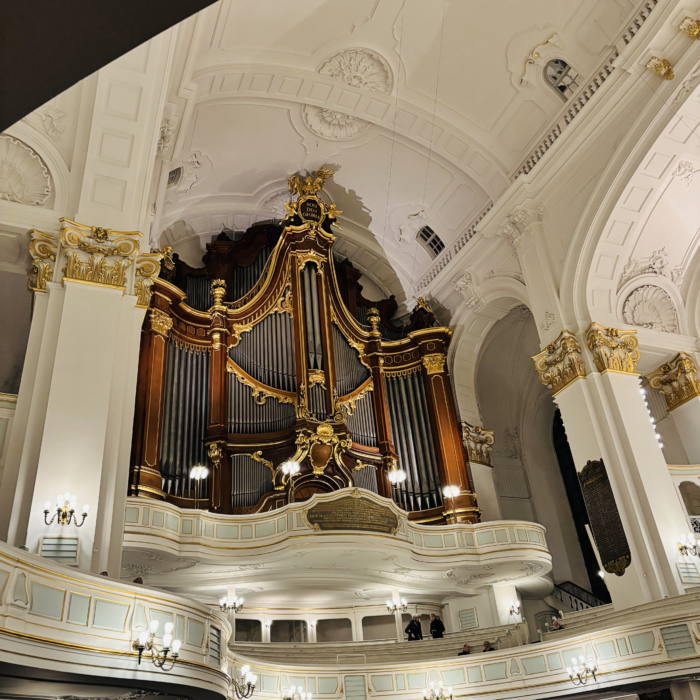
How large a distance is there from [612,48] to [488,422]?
1063 centimetres

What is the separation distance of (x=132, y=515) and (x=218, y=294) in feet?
21.8

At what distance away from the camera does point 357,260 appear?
21.5 metres

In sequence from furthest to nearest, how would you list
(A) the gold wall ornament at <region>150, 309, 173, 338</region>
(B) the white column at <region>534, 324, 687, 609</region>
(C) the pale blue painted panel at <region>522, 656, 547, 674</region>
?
(A) the gold wall ornament at <region>150, 309, 173, 338</region> → (C) the pale blue painted panel at <region>522, 656, 547, 674</region> → (B) the white column at <region>534, 324, 687, 609</region>

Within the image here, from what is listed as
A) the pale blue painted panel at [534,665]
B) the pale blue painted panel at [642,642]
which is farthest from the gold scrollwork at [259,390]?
the pale blue painted panel at [642,642]

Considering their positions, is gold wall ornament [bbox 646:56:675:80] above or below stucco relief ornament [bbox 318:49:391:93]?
below

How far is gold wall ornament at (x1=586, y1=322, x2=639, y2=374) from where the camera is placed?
13953 mm

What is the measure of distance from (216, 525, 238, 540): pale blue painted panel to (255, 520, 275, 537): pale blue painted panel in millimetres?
405

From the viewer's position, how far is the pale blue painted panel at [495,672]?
503 inches

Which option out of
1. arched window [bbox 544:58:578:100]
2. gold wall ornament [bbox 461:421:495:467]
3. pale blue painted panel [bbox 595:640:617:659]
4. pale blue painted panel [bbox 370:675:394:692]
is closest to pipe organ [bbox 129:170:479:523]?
gold wall ornament [bbox 461:421:495:467]

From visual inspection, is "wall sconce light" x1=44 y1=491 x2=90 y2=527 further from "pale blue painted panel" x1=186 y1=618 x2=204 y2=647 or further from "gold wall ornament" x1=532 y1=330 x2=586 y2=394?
"gold wall ornament" x1=532 y1=330 x2=586 y2=394

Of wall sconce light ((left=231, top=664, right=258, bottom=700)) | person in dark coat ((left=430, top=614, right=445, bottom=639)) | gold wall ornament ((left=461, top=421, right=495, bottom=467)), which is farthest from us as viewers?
gold wall ornament ((left=461, top=421, right=495, bottom=467))

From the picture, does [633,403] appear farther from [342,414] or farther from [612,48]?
[612,48]

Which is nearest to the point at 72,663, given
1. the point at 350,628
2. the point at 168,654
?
the point at 168,654

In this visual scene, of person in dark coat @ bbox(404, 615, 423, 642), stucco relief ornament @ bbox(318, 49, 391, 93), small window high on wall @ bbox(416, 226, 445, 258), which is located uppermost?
stucco relief ornament @ bbox(318, 49, 391, 93)
